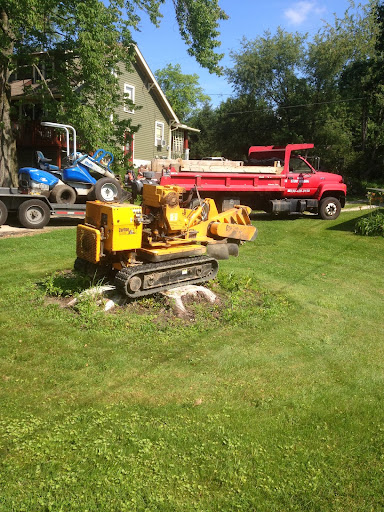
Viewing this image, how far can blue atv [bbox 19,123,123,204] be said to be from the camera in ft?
48.1

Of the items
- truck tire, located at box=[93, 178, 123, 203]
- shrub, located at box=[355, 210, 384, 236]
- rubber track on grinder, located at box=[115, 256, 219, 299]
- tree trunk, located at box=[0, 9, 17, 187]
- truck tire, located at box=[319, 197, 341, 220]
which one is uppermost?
tree trunk, located at box=[0, 9, 17, 187]

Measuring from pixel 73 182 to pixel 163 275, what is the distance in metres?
9.71

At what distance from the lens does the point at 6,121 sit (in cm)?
1853

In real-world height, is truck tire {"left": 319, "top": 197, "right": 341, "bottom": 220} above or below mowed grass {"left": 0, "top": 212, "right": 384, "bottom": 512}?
above

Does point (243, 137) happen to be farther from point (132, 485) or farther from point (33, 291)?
point (132, 485)

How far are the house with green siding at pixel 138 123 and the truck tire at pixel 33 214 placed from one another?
1081cm

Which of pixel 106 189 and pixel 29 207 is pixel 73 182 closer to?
pixel 106 189

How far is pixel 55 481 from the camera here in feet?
10.7

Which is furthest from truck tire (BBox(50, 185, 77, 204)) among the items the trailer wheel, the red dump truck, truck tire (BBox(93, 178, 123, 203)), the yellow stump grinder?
the yellow stump grinder

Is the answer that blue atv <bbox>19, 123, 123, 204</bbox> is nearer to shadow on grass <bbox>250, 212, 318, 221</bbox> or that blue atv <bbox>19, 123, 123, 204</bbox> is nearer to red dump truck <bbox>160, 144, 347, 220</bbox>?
red dump truck <bbox>160, 144, 347, 220</bbox>

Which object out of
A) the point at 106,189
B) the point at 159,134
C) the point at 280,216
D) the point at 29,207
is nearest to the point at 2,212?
the point at 29,207

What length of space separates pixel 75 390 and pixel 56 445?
0.89 metres

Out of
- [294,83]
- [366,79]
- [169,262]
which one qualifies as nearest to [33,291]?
[169,262]

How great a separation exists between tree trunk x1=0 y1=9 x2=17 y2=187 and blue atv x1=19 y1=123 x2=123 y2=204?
3.80m
